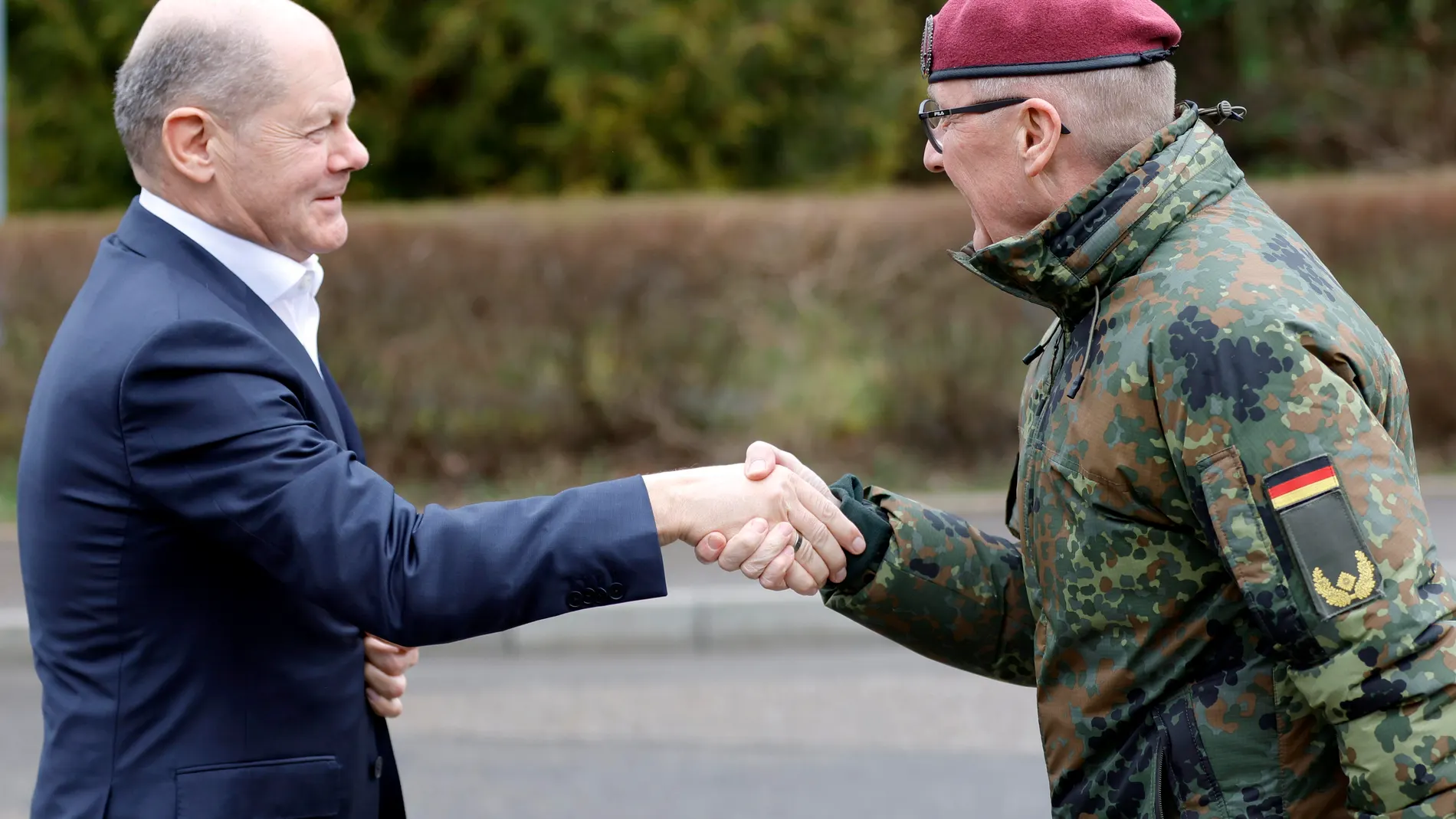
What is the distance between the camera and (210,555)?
2.26 meters

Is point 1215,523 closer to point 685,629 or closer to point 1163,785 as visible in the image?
point 1163,785

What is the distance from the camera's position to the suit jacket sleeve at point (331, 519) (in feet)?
7.13

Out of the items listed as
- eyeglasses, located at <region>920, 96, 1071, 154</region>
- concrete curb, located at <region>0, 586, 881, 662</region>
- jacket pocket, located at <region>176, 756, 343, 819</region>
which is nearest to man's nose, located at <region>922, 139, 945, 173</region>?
eyeglasses, located at <region>920, 96, 1071, 154</region>

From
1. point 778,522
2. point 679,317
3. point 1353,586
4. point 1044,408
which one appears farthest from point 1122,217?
point 679,317

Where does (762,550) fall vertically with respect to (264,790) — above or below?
above

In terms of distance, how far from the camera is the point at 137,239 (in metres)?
2.37

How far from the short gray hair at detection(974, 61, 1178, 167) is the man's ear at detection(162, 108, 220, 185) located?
1169 mm

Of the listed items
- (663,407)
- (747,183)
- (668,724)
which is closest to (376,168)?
(747,183)

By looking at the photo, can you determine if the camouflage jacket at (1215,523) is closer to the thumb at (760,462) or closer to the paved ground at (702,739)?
the thumb at (760,462)

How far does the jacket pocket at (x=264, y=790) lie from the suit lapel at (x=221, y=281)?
479 mm

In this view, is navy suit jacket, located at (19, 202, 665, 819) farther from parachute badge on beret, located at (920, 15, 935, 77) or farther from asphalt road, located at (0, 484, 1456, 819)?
asphalt road, located at (0, 484, 1456, 819)

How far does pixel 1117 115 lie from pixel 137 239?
1386 mm

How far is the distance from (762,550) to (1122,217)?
856mm

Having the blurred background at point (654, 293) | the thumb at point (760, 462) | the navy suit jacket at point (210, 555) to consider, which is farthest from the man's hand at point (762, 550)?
the blurred background at point (654, 293)
